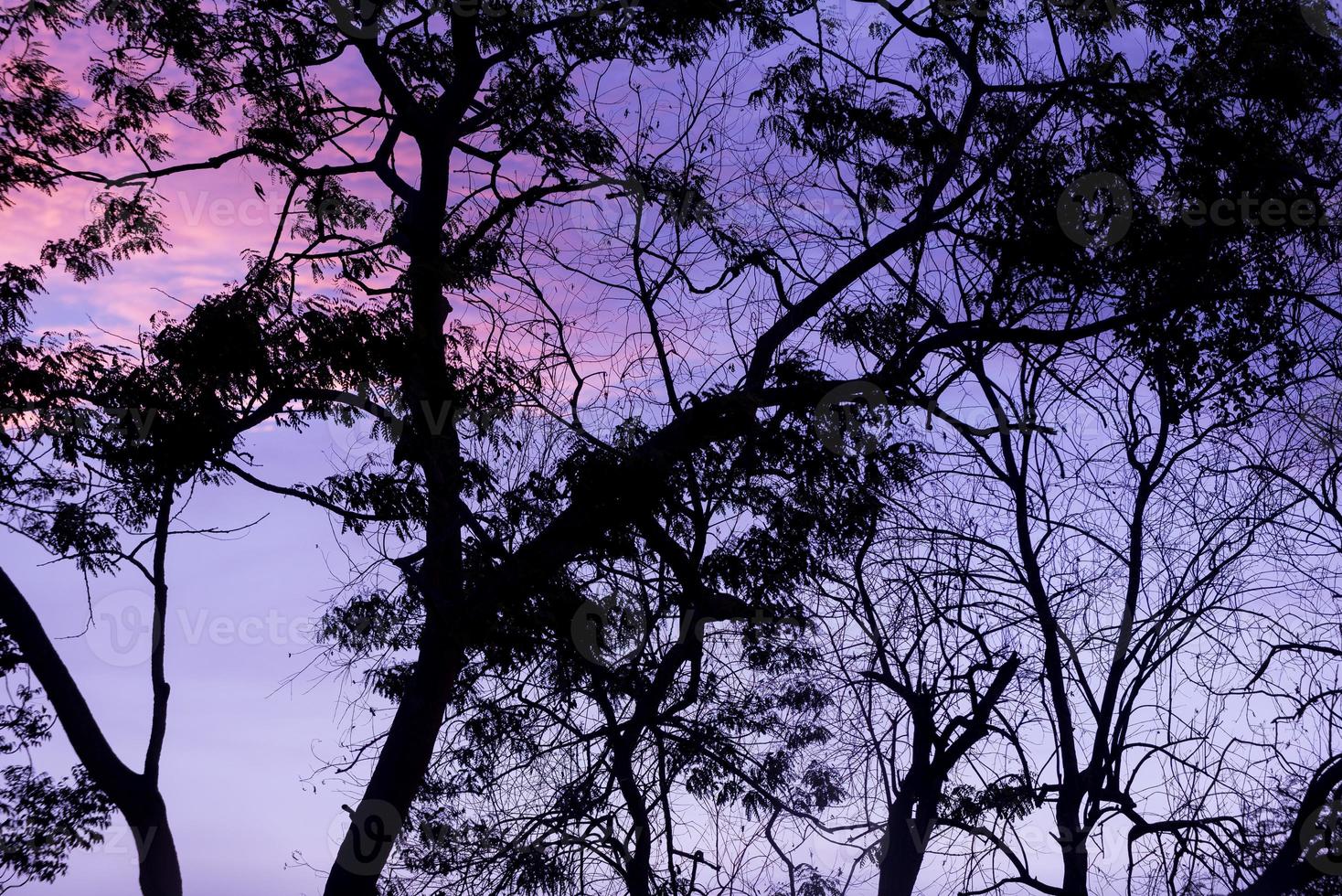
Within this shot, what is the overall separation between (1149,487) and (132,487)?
8927mm

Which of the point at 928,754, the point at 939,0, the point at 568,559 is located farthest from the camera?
the point at 939,0

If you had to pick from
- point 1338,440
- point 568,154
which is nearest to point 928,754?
point 1338,440

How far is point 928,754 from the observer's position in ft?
34.2

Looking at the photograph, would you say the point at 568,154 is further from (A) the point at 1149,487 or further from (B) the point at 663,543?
(A) the point at 1149,487

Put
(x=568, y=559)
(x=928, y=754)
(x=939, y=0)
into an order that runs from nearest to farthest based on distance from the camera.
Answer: (x=568, y=559) < (x=928, y=754) < (x=939, y=0)
